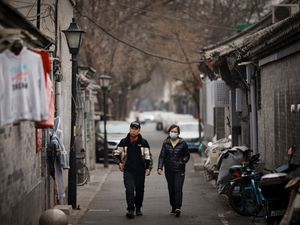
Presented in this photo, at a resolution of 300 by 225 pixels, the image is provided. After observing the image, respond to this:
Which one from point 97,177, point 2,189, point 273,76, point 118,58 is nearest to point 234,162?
point 273,76

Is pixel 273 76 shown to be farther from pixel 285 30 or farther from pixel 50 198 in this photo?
pixel 50 198

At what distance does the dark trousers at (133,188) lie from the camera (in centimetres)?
1368

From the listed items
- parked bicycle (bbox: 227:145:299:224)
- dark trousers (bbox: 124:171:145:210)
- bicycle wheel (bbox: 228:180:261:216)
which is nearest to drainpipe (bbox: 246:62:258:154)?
parked bicycle (bbox: 227:145:299:224)

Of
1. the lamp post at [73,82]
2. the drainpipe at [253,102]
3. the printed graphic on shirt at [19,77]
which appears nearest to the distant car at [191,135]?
the drainpipe at [253,102]

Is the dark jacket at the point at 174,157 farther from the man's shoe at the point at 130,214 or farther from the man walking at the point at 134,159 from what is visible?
the man's shoe at the point at 130,214

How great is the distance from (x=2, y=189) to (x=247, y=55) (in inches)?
328

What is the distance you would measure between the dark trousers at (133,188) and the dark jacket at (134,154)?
0.16 meters

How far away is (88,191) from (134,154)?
17.2ft

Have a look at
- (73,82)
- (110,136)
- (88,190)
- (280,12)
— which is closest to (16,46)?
(73,82)

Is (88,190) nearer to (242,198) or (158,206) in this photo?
(158,206)

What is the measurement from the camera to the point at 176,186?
1401 centimetres

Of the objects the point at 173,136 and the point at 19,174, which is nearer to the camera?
the point at 19,174

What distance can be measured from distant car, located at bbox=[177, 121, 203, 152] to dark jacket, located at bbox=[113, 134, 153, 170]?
22.0 metres

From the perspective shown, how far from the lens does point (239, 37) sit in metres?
28.2
